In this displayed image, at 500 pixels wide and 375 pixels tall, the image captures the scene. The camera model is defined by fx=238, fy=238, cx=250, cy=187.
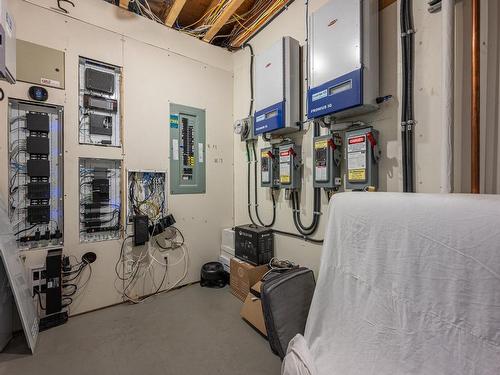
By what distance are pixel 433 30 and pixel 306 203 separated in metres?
1.49

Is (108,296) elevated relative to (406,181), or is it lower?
lower

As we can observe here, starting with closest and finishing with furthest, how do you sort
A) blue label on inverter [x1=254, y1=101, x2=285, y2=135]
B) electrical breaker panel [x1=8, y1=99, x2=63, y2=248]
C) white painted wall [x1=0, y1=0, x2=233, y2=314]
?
electrical breaker panel [x1=8, y1=99, x2=63, y2=248] → white painted wall [x1=0, y1=0, x2=233, y2=314] → blue label on inverter [x1=254, y1=101, x2=285, y2=135]

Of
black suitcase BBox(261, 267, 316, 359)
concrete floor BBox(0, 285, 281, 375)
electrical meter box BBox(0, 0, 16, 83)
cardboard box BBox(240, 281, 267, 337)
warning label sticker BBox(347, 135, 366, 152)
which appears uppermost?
electrical meter box BBox(0, 0, 16, 83)

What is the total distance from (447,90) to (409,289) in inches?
43.1

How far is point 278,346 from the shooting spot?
1.38 metres

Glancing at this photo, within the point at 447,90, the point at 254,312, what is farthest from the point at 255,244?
the point at 447,90

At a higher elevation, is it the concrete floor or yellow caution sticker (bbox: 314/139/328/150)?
yellow caution sticker (bbox: 314/139/328/150)

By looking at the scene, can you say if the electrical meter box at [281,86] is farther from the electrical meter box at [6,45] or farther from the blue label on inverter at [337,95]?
the electrical meter box at [6,45]

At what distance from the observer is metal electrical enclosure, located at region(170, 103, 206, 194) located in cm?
275

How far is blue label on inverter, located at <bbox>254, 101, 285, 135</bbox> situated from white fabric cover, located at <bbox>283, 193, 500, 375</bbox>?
108cm

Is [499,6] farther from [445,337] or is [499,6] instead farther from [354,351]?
[354,351]

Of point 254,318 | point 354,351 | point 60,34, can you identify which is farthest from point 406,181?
point 60,34

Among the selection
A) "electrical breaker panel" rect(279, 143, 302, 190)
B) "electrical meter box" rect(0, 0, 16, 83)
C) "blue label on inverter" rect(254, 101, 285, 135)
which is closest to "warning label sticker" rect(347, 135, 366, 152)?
"electrical breaker panel" rect(279, 143, 302, 190)

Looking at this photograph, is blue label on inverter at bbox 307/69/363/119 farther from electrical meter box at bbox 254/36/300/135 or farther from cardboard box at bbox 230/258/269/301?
cardboard box at bbox 230/258/269/301
